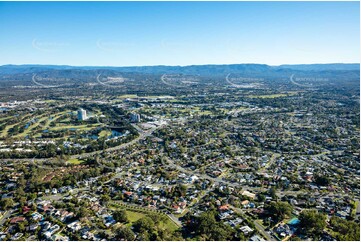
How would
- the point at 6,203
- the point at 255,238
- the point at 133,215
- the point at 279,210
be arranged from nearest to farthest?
the point at 255,238 < the point at 279,210 < the point at 133,215 < the point at 6,203

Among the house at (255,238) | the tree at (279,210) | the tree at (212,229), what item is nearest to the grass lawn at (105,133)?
the tree at (212,229)

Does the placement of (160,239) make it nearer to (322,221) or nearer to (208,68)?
(322,221)

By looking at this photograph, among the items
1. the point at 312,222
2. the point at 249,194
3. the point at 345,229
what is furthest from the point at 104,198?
the point at 345,229

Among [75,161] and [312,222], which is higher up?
[312,222]

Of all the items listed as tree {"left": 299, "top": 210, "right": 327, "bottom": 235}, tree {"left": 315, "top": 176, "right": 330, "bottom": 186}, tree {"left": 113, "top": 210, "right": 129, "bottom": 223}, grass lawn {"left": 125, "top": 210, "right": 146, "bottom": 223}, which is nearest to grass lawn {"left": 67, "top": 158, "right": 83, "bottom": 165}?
grass lawn {"left": 125, "top": 210, "right": 146, "bottom": 223}

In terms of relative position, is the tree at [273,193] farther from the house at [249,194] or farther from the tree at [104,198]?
the tree at [104,198]

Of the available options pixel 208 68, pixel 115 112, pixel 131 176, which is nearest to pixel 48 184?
pixel 131 176

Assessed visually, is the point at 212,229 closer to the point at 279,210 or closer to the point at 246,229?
the point at 246,229
